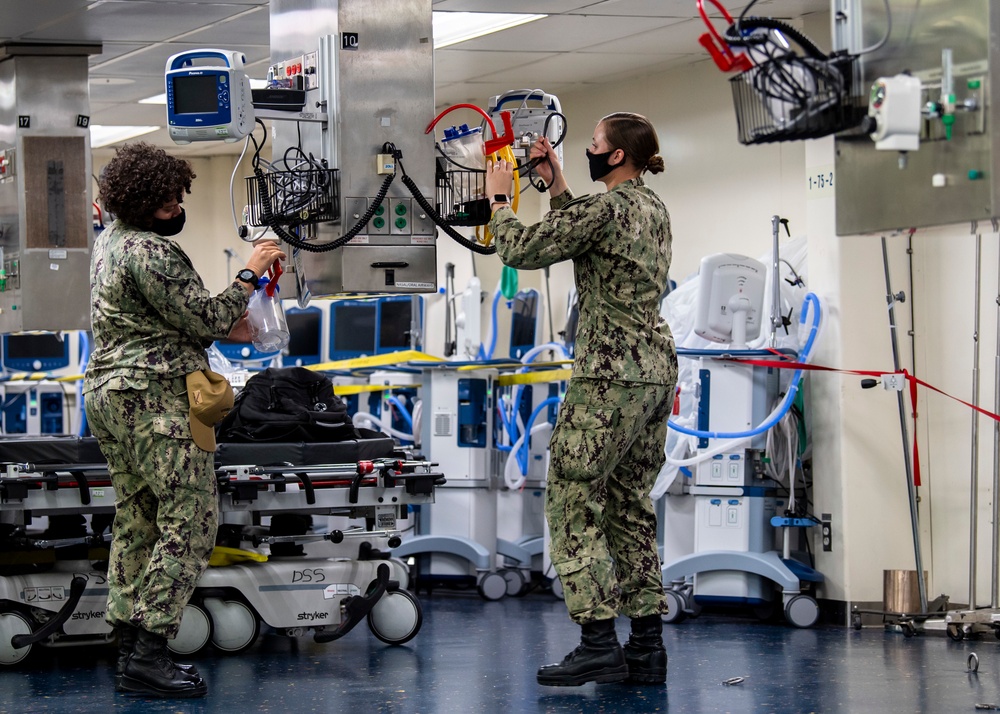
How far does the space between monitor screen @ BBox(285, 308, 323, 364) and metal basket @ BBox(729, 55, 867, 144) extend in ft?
26.2

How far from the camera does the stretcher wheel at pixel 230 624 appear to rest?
18.3 ft

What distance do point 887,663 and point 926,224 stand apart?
255cm

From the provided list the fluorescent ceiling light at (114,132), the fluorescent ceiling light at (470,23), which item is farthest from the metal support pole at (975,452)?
the fluorescent ceiling light at (114,132)

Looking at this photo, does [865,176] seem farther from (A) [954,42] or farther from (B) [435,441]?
(B) [435,441]

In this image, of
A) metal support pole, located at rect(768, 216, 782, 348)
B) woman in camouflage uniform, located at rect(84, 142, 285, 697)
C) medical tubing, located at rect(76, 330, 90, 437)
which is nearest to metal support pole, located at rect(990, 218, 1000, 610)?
metal support pole, located at rect(768, 216, 782, 348)

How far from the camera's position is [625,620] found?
6789 millimetres

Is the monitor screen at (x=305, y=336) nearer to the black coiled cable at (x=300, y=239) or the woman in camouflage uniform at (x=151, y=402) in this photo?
the black coiled cable at (x=300, y=239)

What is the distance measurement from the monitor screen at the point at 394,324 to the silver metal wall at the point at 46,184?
3.17m

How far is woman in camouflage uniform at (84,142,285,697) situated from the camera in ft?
15.2

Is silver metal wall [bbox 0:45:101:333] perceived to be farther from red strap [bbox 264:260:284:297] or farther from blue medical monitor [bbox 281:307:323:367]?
blue medical monitor [bbox 281:307:323:367]

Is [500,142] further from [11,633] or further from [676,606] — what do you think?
[676,606]

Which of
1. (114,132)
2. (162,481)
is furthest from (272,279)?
(114,132)

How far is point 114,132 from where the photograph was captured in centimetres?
1156

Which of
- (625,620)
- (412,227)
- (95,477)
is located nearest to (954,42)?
(412,227)
